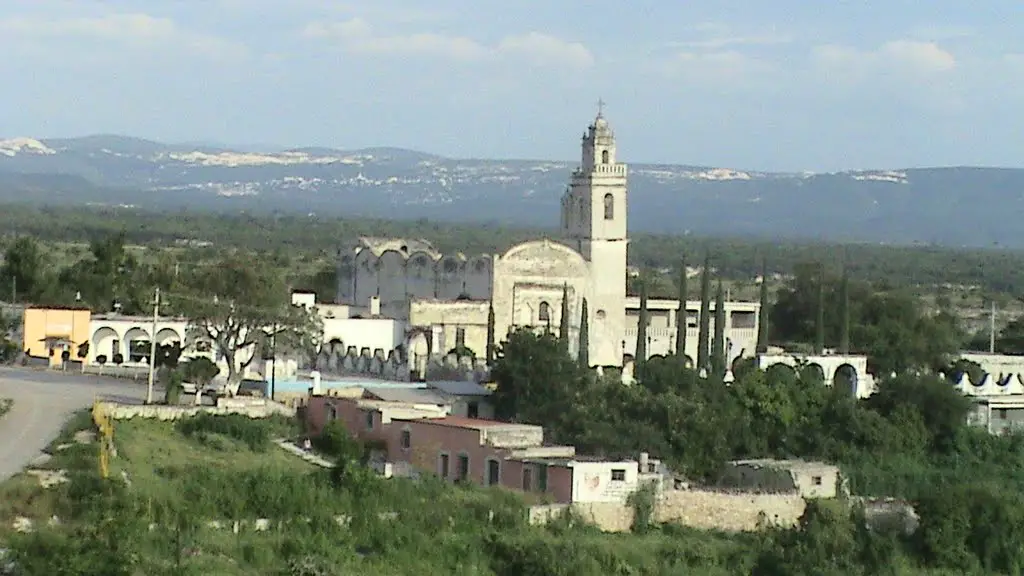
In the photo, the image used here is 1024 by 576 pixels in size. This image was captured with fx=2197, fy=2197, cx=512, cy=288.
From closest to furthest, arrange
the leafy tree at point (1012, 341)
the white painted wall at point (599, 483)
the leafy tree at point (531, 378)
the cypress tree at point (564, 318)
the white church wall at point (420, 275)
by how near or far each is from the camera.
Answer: the white painted wall at point (599, 483), the leafy tree at point (531, 378), the cypress tree at point (564, 318), the white church wall at point (420, 275), the leafy tree at point (1012, 341)

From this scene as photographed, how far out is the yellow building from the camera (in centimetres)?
4066

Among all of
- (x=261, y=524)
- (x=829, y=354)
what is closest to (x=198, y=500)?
(x=261, y=524)

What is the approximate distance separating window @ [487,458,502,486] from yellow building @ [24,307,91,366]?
13136 mm

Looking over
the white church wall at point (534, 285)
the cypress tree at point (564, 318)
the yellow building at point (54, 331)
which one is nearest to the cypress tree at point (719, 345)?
the cypress tree at point (564, 318)

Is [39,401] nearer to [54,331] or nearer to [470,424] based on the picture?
[470,424]

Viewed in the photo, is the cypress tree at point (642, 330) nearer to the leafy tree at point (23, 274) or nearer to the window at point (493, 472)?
the leafy tree at point (23, 274)

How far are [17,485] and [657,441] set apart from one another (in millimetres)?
11581

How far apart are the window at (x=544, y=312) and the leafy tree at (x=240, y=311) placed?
1130cm

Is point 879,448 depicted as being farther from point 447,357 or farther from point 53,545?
point 53,545

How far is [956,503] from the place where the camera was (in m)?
30.1

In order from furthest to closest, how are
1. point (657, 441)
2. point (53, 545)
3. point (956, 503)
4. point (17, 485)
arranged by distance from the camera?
point (657, 441), point (956, 503), point (17, 485), point (53, 545)

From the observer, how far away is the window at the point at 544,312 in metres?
46.1

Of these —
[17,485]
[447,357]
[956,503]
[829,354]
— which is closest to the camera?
[17,485]

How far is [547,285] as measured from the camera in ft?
153
